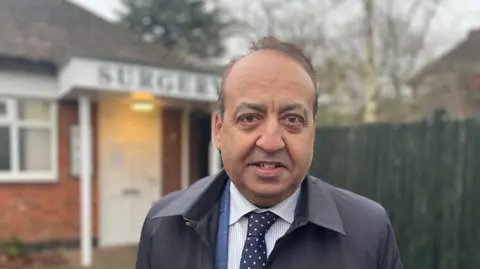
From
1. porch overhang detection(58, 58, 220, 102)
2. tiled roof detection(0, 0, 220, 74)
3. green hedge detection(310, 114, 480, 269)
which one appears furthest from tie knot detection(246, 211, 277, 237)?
tiled roof detection(0, 0, 220, 74)

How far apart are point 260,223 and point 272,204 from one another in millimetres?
62

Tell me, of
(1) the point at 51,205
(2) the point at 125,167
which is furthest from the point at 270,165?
(2) the point at 125,167

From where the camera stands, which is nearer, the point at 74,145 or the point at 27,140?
the point at 27,140

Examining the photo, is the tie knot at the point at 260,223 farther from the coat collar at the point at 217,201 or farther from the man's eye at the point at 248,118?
the man's eye at the point at 248,118

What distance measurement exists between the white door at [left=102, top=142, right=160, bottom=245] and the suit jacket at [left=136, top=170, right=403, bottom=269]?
269 inches

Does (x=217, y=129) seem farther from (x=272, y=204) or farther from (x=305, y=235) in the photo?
(x=305, y=235)

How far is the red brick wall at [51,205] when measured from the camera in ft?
23.8

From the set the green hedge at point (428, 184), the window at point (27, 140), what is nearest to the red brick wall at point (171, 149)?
the window at point (27, 140)

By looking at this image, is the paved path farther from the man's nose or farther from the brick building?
the man's nose

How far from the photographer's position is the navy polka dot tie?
126cm

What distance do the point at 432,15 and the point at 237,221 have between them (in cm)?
1185

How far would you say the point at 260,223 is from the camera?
131 centimetres

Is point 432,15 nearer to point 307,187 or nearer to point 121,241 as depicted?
point 121,241

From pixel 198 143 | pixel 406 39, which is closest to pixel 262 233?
pixel 198 143
